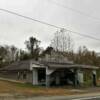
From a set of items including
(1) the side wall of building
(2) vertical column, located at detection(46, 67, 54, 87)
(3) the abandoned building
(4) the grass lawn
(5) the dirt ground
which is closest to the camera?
(5) the dirt ground

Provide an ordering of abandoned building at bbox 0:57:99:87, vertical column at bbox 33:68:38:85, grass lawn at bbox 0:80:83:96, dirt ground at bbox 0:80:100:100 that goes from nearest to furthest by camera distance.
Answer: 1. dirt ground at bbox 0:80:100:100
2. grass lawn at bbox 0:80:83:96
3. abandoned building at bbox 0:57:99:87
4. vertical column at bbox 33:68:38:85

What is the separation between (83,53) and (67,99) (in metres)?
57.5

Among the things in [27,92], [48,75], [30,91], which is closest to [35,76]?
[48,75]

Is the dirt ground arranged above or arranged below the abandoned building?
below

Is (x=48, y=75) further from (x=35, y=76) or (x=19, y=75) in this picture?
(x=19, y=75)

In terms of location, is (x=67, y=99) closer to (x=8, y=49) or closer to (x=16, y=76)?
(x=16, y=76)

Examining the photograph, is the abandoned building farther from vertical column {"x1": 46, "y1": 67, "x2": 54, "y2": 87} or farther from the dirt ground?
the dirt ground

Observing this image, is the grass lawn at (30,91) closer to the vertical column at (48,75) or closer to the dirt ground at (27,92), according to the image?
the dirt ground at (27,92)

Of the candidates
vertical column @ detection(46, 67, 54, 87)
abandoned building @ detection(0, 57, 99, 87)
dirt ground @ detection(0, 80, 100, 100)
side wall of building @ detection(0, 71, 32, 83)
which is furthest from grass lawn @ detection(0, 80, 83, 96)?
side wall of building @ detection(0, 71, 32, 83)

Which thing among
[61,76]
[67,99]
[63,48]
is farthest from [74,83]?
[63,48]

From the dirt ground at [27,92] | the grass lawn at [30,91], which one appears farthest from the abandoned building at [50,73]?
the grass lawn at [30,91]

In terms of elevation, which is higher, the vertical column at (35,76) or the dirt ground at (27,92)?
the vertical column at (35,76)

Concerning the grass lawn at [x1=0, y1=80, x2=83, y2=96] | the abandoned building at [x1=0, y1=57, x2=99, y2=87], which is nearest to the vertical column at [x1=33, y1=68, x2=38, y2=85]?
the abandoned building at [x1=0, y1=57, x2=99, y2=87]

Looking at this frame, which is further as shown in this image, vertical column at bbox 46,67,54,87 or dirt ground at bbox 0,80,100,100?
vertical column at bbox 46,67,54,87
